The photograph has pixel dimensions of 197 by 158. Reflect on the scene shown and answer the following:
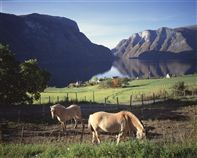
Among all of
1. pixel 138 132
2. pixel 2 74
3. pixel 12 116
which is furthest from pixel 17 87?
pixel 138 132

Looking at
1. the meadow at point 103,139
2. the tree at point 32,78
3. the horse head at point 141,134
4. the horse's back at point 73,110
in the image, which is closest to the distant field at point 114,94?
the tree at point 32,78

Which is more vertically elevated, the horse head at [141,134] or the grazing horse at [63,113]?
the grazing horse at [63,113]

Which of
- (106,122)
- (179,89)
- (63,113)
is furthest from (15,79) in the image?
(179,89)

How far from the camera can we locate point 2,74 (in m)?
30.8

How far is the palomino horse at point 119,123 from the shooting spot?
44.6 feet

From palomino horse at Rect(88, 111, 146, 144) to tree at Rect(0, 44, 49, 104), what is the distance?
1869 cm

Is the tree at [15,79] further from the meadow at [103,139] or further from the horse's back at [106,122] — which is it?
the horse's back at [106,122]

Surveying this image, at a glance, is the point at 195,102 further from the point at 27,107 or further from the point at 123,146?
the point at 123,146

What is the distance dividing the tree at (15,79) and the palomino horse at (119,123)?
61.3 feet

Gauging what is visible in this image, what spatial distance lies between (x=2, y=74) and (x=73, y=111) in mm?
12248

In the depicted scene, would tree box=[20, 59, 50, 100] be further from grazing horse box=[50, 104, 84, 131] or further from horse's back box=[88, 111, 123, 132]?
horse's back box=[88, 111, 123, 132]

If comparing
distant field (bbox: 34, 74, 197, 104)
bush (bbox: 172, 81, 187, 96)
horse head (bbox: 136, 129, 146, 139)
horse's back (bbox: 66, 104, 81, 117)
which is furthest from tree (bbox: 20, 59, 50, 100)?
horse head (bbox: 136, 129, 146, 139)

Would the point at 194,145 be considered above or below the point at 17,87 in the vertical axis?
below

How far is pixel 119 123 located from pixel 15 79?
65.6 ft
